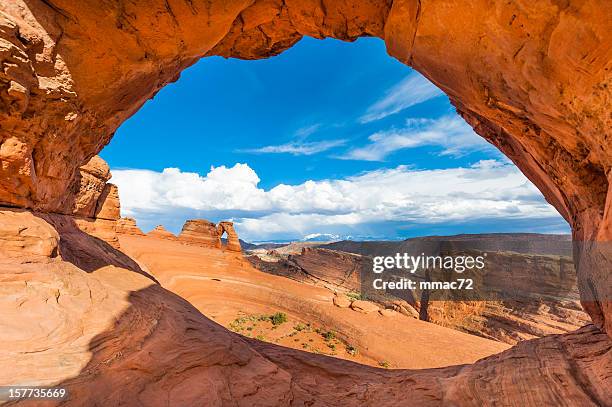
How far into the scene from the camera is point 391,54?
8.23 m

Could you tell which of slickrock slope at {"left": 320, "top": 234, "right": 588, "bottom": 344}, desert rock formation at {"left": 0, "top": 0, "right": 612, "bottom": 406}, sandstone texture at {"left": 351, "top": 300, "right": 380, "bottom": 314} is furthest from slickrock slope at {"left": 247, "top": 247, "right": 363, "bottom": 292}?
desert rock formation at {"left": 0, "top": 0, "right": 612, "bottom": 406}

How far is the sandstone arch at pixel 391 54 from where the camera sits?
180 inches

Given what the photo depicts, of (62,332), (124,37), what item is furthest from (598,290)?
(124,37)

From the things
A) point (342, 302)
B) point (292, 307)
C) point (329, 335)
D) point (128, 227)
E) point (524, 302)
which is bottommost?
point (329, 335)

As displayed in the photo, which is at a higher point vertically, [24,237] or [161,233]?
[24,237]

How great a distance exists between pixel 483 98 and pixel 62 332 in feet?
30.3

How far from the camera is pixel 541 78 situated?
487 cm

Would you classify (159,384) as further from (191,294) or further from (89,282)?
(191,294)

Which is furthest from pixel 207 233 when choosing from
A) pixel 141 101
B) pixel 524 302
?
pixel 524 302

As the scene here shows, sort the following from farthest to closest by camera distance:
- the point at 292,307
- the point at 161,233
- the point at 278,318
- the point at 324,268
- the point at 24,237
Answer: the point at 324,268 → the point at 161,233 → the point at 292,307 → the point at 278,318 → the point at 24,237

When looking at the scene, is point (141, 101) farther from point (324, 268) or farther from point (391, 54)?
point (324, 268)

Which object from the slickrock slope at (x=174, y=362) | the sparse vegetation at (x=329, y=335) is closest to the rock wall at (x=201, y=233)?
the sparse vegetation at (x=329, y=335)

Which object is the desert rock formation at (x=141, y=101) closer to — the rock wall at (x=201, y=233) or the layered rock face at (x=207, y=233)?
the layered rock face at (x=207, y=233)

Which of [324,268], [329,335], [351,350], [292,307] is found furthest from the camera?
[324,268]
